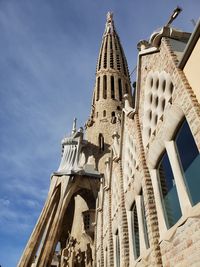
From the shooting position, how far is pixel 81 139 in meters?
28.0

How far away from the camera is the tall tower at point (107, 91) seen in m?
31.8

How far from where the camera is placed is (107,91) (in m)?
36.1

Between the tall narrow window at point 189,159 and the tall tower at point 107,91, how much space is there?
73.3 ft

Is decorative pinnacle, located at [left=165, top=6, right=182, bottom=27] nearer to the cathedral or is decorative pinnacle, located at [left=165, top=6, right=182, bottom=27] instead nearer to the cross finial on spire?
the cathedral

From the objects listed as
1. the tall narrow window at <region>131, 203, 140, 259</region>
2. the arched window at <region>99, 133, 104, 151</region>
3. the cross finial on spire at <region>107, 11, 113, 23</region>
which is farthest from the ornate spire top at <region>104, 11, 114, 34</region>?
the tall narrow window at <region>131, 203, 140, 259</region>

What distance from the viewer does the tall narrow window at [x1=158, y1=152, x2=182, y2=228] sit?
21.2ft

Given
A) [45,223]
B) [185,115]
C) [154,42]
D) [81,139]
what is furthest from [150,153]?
[81,139]

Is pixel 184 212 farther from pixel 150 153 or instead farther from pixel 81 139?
pixel 81 139

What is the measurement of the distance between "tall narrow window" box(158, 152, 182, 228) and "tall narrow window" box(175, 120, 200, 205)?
659 millimetres

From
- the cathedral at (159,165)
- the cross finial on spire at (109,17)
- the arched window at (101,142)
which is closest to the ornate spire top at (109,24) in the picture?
the cross finial on spire at (109,17)

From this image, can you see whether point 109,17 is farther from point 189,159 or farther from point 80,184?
point 189,159

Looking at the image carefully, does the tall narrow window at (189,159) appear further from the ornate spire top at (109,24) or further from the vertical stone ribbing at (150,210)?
the ornate spire top at (109,24)

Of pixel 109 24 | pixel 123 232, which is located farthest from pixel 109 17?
pixel 123 232

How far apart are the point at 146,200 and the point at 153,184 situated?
0.50m
